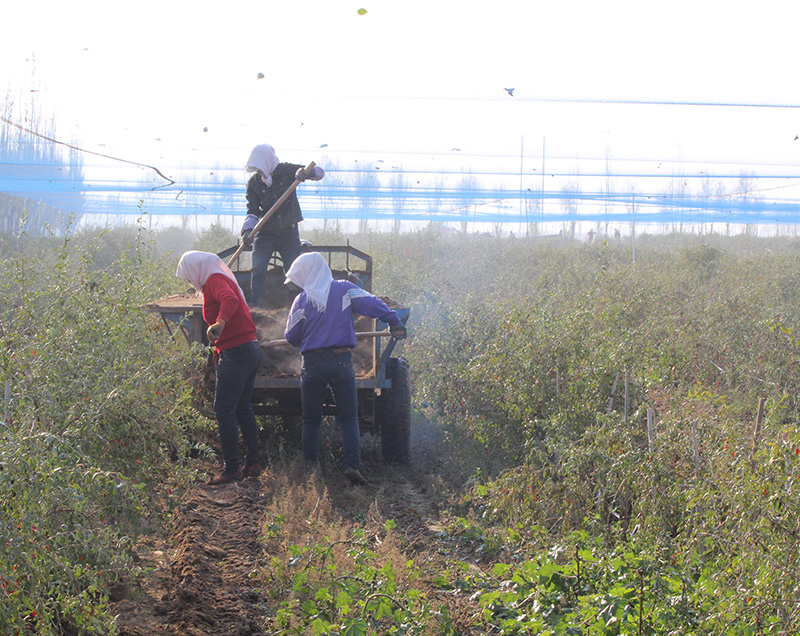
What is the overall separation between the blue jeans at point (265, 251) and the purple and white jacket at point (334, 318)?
1714 millimetres

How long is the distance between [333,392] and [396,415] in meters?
0.91

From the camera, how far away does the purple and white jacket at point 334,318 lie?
228 inches

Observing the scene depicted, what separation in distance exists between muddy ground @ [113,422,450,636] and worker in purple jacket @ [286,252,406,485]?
352 millimetres

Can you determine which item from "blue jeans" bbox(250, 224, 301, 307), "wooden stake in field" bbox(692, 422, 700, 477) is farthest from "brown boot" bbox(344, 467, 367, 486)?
"wooden stake in field" bbox(692, 422, 700, 477)

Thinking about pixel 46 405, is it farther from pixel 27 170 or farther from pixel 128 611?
pixel 27 170

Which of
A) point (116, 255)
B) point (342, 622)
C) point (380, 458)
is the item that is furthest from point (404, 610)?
point (116, 255)

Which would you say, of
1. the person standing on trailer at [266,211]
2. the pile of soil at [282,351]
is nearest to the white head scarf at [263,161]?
the person standing on trailer at [266,211]

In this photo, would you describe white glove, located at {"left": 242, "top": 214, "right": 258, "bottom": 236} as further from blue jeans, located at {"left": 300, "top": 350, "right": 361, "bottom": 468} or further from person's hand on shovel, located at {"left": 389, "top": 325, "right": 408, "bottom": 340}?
person's hand on shovel, located at {"left": 389, "top": 325, "right": 408, "bottom": 340}

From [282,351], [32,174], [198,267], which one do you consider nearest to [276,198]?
[282,351]

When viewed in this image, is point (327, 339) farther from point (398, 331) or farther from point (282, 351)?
point (282, 351)

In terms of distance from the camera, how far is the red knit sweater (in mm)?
5719

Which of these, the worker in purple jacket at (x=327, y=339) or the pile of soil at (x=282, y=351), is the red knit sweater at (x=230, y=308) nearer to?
the worker in purple jacket at (x=327, y=339)

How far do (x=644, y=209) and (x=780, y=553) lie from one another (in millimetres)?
34750

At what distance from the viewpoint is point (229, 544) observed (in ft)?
15.3
